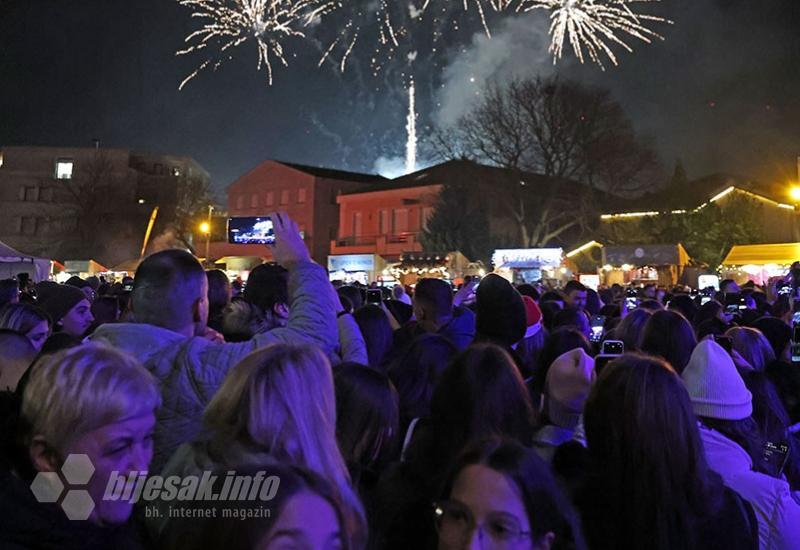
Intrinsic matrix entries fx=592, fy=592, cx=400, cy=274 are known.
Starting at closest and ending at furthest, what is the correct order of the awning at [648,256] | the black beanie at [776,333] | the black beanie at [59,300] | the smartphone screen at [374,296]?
1. the black beanie at [59,300]
2. the black beanie at [776,333]
3. the smartphone screen at [374,296]
4. the awning at [648,256]

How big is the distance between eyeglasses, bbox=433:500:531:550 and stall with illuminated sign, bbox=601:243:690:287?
29.1m

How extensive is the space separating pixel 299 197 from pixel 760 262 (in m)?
39.5

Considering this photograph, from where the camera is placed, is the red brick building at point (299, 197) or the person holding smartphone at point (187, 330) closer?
the person holding smartphone at point (187, 330)

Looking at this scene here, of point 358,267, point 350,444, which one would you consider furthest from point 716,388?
point 358,267

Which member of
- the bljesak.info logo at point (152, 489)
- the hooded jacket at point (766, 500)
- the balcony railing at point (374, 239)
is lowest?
the hooded jacket at point (766, 500)

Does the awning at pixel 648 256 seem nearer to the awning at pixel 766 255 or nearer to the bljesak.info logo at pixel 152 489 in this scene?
the awning at pixel 766 255

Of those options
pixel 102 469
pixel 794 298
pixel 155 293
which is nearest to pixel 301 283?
pixel 155 293

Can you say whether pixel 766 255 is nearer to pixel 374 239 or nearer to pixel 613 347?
pixel 613 347

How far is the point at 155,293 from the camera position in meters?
2.49

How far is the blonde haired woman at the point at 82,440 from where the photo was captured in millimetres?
1625

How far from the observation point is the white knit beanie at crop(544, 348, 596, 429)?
295 centimetres

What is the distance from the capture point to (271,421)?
Result: 1.77 metres

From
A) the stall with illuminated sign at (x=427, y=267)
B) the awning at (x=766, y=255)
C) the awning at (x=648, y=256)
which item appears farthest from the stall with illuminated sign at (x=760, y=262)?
the stall with illuminated sign at (x=427, y=267)

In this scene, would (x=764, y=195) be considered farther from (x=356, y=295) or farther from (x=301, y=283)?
(x=301, y=283)
